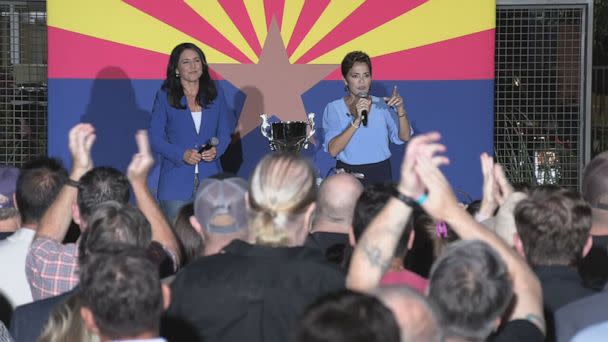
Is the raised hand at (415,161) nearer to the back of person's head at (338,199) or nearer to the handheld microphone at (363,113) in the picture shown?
the back of person's head at (338,199)

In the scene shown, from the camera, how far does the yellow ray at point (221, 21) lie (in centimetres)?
845

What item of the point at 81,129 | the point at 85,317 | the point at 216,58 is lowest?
the point at 85,317

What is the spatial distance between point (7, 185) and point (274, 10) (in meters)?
3.96

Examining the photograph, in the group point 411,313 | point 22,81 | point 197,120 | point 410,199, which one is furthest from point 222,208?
point 22,81

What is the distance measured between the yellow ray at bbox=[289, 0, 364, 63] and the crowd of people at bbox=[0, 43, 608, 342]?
11.1ft

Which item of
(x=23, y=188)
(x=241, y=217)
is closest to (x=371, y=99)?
(x=23, y=188)

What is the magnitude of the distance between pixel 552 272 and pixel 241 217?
110 centimetres

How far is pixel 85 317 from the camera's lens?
2.85m

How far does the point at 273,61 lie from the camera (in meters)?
8.48

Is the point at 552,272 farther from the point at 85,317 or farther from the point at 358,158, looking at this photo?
the point at 358,158

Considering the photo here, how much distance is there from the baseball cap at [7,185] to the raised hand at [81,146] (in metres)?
0.61

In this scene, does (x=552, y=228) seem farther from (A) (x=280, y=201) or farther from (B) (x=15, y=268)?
(B) (x=15, y=268)

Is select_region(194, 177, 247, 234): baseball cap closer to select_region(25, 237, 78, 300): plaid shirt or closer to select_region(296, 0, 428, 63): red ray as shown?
select_region(25, 237, 78, 300): plaid shirt

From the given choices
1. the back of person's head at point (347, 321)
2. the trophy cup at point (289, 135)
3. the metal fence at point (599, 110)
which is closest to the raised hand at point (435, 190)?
the back of person's head at point (347, 321)
